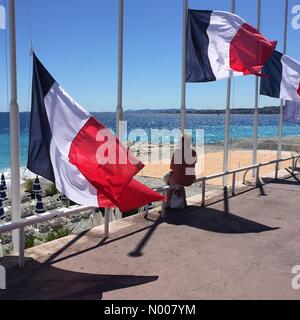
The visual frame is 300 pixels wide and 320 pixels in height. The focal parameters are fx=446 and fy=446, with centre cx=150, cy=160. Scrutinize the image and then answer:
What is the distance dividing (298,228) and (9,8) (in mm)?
5550

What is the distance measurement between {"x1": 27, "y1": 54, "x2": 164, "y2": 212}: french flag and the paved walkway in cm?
90

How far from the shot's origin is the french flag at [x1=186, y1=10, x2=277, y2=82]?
337 inches

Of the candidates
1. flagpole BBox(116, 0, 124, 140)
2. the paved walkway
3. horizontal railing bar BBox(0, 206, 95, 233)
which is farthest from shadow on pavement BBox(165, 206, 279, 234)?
horizontal railing bar BBox(0, 206, 95, 233)

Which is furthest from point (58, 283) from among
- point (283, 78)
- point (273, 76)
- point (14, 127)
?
point (283, 78)

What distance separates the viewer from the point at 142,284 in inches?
196

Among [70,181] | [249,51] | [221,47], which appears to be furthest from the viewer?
[221,47]

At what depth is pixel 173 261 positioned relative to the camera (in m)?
5.74

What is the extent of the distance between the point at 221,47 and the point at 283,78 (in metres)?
3.20

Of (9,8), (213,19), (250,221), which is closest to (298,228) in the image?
(250,221)

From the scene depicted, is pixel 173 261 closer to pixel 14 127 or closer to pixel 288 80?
pixel 14 127

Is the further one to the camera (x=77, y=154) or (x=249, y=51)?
(x=249, y=51)

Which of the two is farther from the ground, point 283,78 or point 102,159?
point 283,78

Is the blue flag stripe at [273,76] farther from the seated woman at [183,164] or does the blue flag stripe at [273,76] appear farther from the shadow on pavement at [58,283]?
the shadow on pavement at [58,283]

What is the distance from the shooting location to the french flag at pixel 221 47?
8.57 meters
